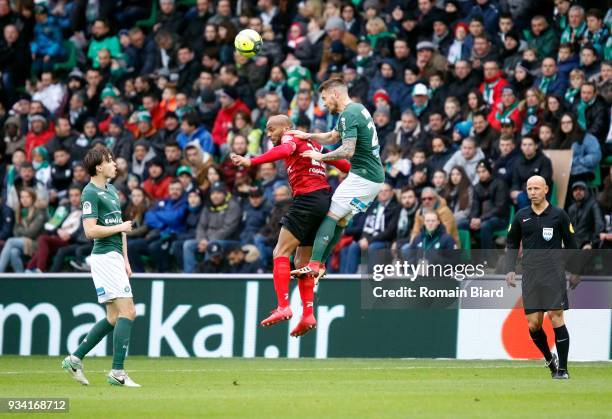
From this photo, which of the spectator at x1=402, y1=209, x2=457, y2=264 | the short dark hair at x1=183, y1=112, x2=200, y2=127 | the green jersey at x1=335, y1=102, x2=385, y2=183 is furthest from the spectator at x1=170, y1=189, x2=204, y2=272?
Result: the green jersey at x1=335, y1=102, x2=385, y2=183

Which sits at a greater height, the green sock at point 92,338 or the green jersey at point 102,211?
the green jersey at point 102,211

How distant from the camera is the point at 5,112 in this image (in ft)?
91.9

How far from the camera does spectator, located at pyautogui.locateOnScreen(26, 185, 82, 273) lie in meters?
23.4

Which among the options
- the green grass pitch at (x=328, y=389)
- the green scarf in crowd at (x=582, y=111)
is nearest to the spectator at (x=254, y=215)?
the green grass pitch at (x=328, y=389)

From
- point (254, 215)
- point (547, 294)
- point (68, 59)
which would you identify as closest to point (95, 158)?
point (547, 294)

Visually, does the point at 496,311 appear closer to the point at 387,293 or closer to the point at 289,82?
the point at 387,293

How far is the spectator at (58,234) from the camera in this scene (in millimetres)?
23406

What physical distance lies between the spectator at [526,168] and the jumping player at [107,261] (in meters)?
8.35

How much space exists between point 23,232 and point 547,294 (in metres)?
12.2

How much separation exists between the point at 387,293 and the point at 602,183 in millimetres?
3959

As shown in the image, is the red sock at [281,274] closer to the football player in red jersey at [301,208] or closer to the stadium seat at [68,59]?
the football player in red jersey at [301,208]

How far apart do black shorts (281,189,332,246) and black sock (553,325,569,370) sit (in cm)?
312

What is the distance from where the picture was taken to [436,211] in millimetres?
20141

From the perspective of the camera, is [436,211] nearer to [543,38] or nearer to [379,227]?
[379,227]
